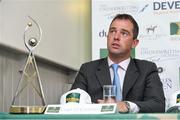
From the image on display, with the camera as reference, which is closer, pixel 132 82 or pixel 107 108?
pixel 107 108

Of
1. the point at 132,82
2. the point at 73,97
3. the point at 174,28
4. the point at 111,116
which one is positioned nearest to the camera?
the point at 111,116

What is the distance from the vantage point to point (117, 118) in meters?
1.06

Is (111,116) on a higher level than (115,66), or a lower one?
lower

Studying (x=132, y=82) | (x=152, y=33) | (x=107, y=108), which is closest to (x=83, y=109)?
(x=107, y=108)

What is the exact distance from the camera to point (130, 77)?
1905 millimetres

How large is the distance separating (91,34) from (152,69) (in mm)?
2084

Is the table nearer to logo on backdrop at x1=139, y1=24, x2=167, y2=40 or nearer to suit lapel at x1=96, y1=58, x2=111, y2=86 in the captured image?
suit lapel at x1=96, y1=58, x2=111, y2=86

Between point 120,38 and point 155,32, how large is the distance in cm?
177

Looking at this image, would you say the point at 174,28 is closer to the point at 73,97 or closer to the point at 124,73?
the point at 124,73

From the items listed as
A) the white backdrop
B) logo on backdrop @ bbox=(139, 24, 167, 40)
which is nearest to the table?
the white backdrop

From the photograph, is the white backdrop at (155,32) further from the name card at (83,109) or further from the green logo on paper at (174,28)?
the name card at (83,109)

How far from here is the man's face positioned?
74.6 inches

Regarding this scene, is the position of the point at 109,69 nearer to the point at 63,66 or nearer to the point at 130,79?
the point at 130,79

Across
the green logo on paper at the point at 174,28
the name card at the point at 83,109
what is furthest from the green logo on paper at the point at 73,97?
the green logo on paper at the point at 174,28
